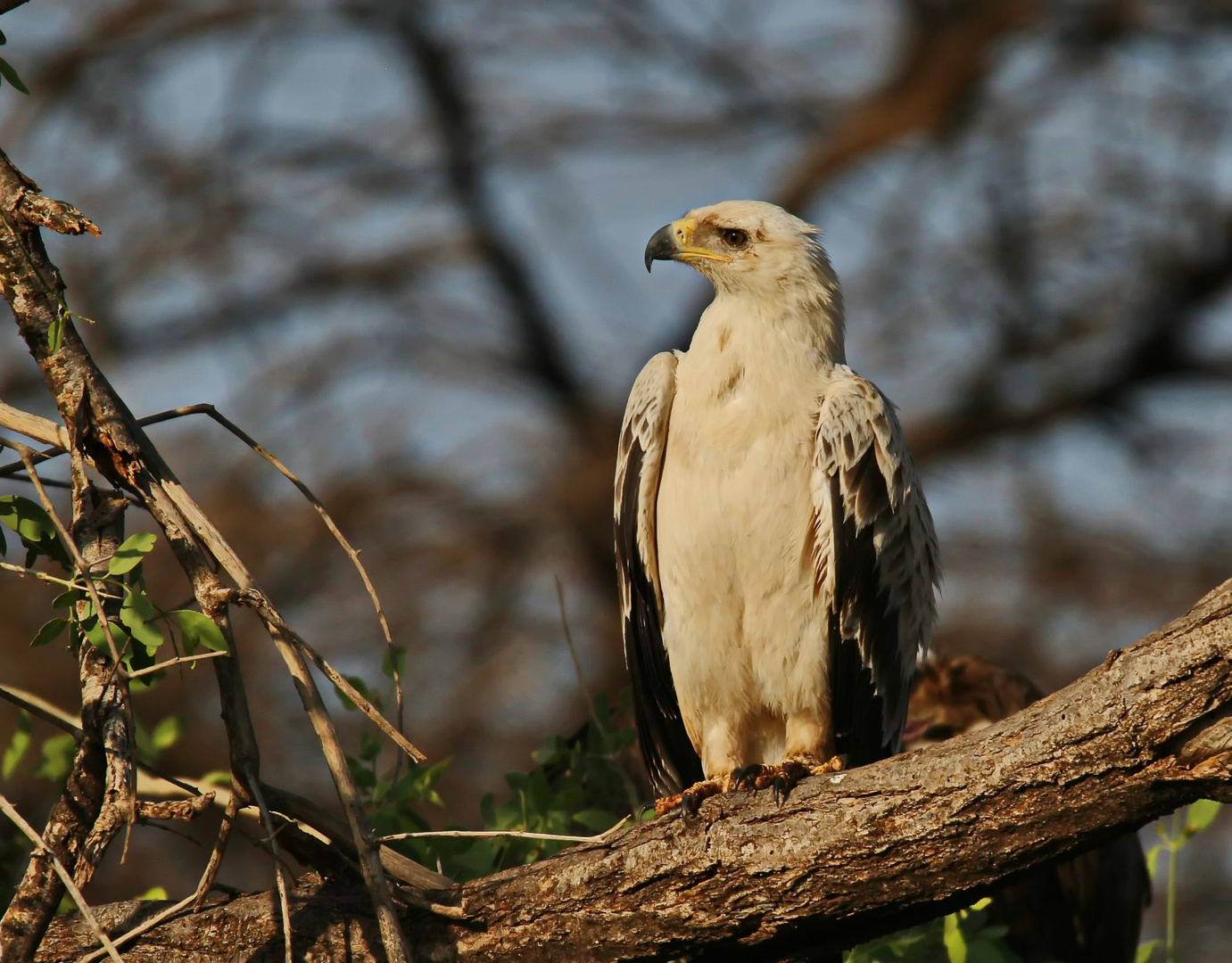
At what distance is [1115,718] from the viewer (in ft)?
8.81

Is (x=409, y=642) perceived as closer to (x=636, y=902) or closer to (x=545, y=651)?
(x=545, y=651)

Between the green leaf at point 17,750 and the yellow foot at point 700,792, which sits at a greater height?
the green leaf at point 17,750

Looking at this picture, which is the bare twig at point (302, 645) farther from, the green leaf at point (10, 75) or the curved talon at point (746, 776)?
the curved talon at point (746, 776)

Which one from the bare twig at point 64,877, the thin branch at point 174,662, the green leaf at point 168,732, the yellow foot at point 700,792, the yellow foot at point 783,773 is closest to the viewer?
the bare twig at point 64,877

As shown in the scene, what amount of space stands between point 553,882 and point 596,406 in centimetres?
1077

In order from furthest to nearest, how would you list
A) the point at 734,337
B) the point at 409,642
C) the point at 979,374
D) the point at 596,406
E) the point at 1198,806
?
the point at 596,406 → the point at 979,374 → the point at 409,642 → the point at 734,337 → the point at 1198,806

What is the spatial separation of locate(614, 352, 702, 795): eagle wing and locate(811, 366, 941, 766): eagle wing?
545 mm

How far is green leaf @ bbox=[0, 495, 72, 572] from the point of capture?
9.27ft

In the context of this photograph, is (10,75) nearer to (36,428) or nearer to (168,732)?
(36,428)

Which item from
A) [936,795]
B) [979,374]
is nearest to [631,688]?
[936,795]

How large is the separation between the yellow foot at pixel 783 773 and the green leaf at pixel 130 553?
1499 millimetres

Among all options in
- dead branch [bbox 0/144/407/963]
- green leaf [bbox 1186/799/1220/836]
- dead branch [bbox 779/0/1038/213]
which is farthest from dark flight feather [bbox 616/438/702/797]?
dead branch [bbox 779/0/1038/213]

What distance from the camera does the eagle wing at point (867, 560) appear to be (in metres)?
4.17

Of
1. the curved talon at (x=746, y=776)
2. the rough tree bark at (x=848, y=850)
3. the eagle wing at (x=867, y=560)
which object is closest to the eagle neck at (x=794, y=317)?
the eagle wing at (x=867, y=560)
